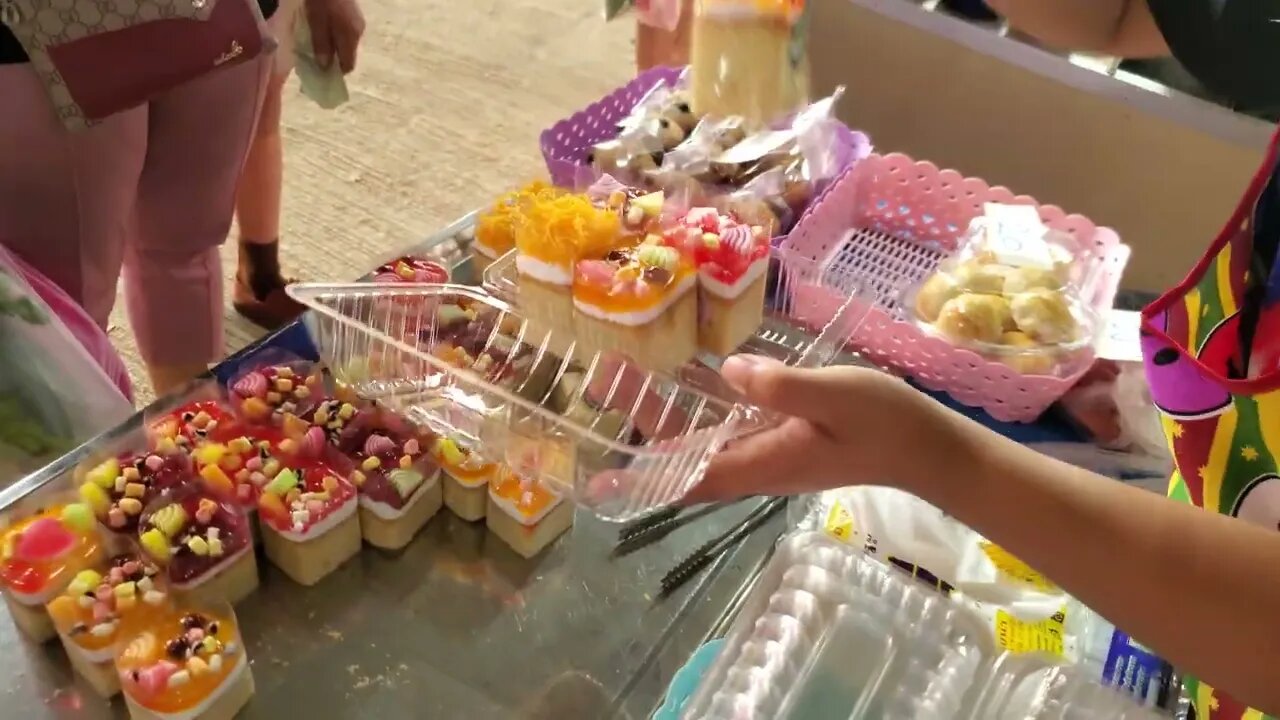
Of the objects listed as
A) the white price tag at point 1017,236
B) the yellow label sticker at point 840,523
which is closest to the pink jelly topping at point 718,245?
the yellow label sticker at point 840,523

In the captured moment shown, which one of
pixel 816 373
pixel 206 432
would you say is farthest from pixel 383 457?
pixel 816 373

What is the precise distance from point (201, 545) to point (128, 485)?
98 millimetres

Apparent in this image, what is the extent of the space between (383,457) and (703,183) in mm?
522

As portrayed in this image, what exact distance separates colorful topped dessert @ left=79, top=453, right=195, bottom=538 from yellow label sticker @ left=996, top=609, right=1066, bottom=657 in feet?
2.37

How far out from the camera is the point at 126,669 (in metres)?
0.81

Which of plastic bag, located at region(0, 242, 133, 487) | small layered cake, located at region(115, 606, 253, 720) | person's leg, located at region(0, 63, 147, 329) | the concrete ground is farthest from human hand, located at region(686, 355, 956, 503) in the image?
the concrete ground

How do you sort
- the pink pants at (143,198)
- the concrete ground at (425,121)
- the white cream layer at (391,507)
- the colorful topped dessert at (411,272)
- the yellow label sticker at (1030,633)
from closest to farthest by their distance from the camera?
the yellow label sticker at (1030,633)
the white cream layer at (391,507)
the colorful topped dessert at (411,272)
the pink pants at (143,198)
the concrete ground at (425,121)

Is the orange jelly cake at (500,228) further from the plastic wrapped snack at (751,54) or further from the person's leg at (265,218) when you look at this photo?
the person's leg at (265,218)

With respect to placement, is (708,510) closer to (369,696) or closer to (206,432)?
(369,696)

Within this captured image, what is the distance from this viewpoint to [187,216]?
1.47 metres

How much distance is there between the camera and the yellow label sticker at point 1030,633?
85 cm

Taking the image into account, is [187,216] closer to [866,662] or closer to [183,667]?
[183,667]

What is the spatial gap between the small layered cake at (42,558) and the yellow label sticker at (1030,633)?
0.77m

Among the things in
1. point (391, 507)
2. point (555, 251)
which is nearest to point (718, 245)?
point (555, 251)
